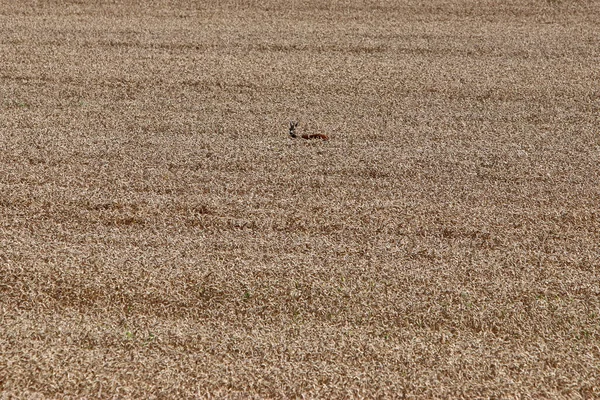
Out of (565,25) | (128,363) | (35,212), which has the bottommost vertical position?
(128,363)

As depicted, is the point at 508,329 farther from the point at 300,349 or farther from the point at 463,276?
the point at 300,349

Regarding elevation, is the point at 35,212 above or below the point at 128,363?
above

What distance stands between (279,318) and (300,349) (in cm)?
33

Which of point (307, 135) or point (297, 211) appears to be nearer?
point (297, 211)

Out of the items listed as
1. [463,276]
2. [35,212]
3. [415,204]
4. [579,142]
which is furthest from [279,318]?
[579,142]

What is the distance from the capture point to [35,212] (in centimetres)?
595

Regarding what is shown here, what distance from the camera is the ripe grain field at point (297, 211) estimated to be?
4.54 meters

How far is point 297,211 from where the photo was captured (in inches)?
237

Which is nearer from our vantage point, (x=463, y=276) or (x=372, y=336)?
(x=372, y=336)

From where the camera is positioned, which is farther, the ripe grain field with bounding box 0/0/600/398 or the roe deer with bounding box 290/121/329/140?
the roe deer with bounding box 290/121/329/140

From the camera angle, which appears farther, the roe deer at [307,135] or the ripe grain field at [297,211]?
the roe deer at [307,135]

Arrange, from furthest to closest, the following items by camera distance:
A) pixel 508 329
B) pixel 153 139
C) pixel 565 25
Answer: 1. pixel 565 25
2. pixel 153 139
3. pixel 508 329

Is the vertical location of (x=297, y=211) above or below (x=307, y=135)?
below

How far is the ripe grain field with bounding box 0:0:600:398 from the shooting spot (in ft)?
14.9
